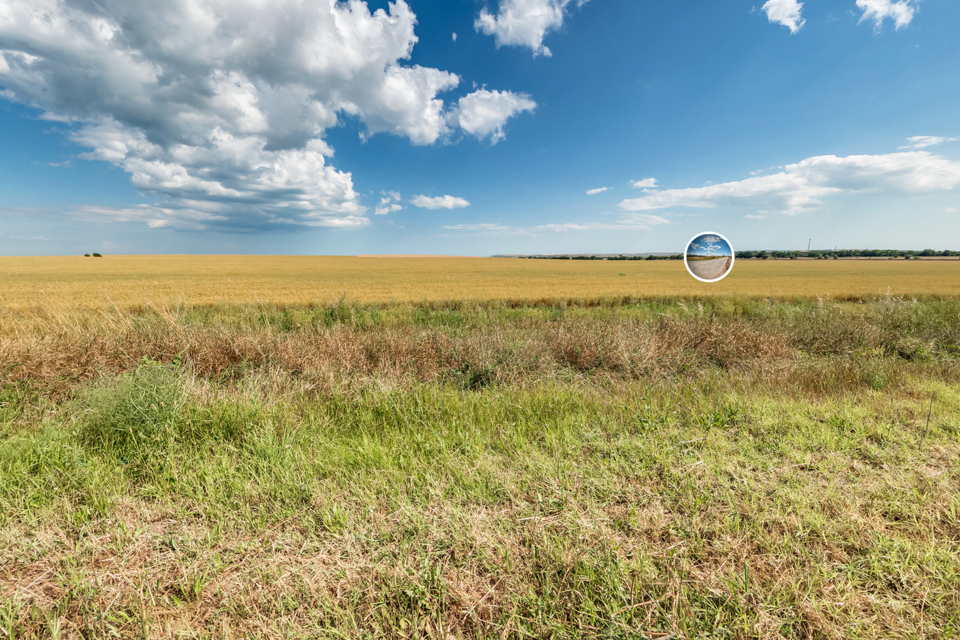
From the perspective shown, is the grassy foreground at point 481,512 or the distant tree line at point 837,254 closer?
the grassy foreground at point 481,512

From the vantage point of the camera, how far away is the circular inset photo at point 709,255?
7.88 m

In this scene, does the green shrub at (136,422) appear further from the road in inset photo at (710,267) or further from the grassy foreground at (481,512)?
the road in inset photo at (710,267)

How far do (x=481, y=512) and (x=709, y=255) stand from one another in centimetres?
796

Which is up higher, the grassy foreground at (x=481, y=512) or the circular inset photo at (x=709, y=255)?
the circular inset photo at (x=709, y=255)

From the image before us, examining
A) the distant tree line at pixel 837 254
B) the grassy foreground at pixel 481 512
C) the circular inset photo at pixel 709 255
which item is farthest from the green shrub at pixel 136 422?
the distant tree line at pixel 837 254

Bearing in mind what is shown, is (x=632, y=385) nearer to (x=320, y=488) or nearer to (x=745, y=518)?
(x=745, y=518)

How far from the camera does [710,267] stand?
8.93 meters

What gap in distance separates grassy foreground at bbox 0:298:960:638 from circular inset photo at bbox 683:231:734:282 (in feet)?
11.6

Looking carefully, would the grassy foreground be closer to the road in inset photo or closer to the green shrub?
the green shrub

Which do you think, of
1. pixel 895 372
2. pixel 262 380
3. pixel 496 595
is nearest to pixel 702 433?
pixel 496 595

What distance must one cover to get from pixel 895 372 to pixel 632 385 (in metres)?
4.69

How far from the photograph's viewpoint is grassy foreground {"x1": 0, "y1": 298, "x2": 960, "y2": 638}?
1.87 m

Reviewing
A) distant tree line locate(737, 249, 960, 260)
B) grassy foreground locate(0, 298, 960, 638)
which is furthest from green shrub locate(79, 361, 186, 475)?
distant tree line locate(737, 249, 960, 260)

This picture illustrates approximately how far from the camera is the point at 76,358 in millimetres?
6348
